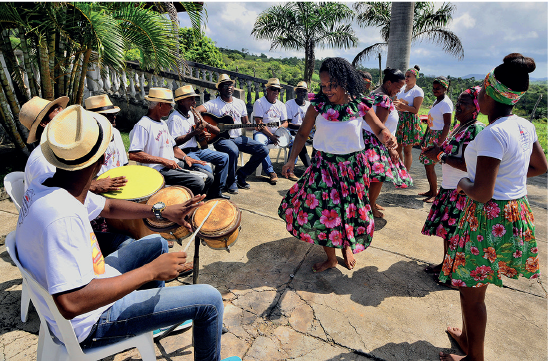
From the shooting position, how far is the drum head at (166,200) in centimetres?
258

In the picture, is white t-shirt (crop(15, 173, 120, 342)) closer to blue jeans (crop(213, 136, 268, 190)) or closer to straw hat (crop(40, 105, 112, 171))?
straw hat (crop(40, 105, 112, 171))

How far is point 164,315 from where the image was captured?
5.89 ft

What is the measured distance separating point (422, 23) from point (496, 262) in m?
14.3

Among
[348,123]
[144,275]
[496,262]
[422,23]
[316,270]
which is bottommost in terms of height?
[316,270]

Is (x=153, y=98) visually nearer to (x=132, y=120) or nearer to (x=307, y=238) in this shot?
(x=307, y=238)

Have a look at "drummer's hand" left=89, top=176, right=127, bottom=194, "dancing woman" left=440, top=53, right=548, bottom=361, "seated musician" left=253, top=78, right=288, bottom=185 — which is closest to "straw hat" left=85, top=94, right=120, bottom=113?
"drummer's hand" left=89, top=176, right=127, bottom=194

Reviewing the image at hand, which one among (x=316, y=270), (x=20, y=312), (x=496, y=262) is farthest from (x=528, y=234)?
(x=20, y=312)

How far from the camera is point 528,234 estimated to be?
2166 mm

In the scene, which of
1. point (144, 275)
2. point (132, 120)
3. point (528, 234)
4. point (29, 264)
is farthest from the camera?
point (132, 120)

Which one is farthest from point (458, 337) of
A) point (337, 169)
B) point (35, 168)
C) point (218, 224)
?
point (35, 168)

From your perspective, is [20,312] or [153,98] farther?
[153,98]

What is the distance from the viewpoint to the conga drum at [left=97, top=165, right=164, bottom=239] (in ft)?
9.29

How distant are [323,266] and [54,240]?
8.65 feet

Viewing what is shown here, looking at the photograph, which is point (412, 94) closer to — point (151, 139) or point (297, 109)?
point (297, 109)
